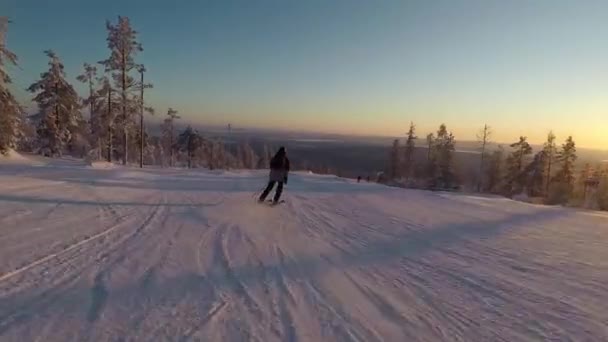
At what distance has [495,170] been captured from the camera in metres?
71.9

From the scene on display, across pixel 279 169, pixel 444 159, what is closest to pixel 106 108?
A: pixel 279 169

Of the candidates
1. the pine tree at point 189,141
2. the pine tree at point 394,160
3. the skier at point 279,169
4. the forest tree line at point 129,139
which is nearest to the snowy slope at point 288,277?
the skier at point 279,169

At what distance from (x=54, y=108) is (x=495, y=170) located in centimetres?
7038

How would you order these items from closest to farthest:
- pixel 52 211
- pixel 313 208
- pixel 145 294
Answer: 1. pixel 145 294
2. pixel 52 211
3. pixel 313 208

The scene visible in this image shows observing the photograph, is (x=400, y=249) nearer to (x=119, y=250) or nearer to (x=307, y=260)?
(x=307, y=260)

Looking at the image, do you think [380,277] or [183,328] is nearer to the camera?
[183,328]

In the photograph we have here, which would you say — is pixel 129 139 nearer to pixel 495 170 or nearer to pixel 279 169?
pixel 279 169

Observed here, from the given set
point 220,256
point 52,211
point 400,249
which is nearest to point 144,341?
point 220,256

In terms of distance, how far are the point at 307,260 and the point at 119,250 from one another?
3111mm

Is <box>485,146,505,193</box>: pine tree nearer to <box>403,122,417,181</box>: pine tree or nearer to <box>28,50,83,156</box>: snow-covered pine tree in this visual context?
<box>403,122,417,181</box>: pine tree

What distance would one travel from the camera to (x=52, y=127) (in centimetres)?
4347

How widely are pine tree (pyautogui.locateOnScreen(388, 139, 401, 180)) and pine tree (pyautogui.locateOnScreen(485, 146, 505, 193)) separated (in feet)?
54.6

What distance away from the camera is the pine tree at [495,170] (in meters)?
69.8

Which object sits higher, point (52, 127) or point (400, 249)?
point (52, 127)
